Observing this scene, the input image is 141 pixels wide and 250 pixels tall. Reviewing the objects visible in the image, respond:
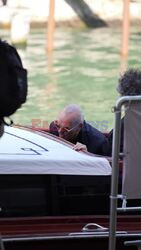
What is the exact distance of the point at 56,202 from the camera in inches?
145

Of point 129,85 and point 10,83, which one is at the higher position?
point 10,83

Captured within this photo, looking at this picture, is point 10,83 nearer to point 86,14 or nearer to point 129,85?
point 129,85

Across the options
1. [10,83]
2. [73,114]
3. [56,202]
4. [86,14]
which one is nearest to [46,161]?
[56,202]

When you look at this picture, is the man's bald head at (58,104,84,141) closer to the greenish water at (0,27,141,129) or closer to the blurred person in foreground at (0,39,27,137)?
the blurred person in foreground at (0,39,27,137)

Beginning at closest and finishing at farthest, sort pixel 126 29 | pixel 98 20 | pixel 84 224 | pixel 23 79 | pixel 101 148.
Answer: pixel 23 79 < pixel 84 224 < pixel 101 148 < pixel 126 29 < pixel 98 20

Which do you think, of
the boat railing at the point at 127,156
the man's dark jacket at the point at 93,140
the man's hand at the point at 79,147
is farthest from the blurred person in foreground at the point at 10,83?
the man's dark jacket at the point at 93,140

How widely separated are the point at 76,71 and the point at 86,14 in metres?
8.80

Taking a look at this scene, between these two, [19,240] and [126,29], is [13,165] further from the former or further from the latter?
[126,29]

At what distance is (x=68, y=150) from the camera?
3857mm

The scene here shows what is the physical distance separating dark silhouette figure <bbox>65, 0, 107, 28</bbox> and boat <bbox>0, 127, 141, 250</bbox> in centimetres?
2263

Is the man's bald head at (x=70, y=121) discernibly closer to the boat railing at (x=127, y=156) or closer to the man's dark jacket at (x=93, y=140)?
the man's dark jacket at (x=93, y=140)

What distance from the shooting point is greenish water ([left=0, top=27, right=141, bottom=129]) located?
13374 millimetres

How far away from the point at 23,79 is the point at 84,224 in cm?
134

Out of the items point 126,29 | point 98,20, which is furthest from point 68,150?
point 98,20
